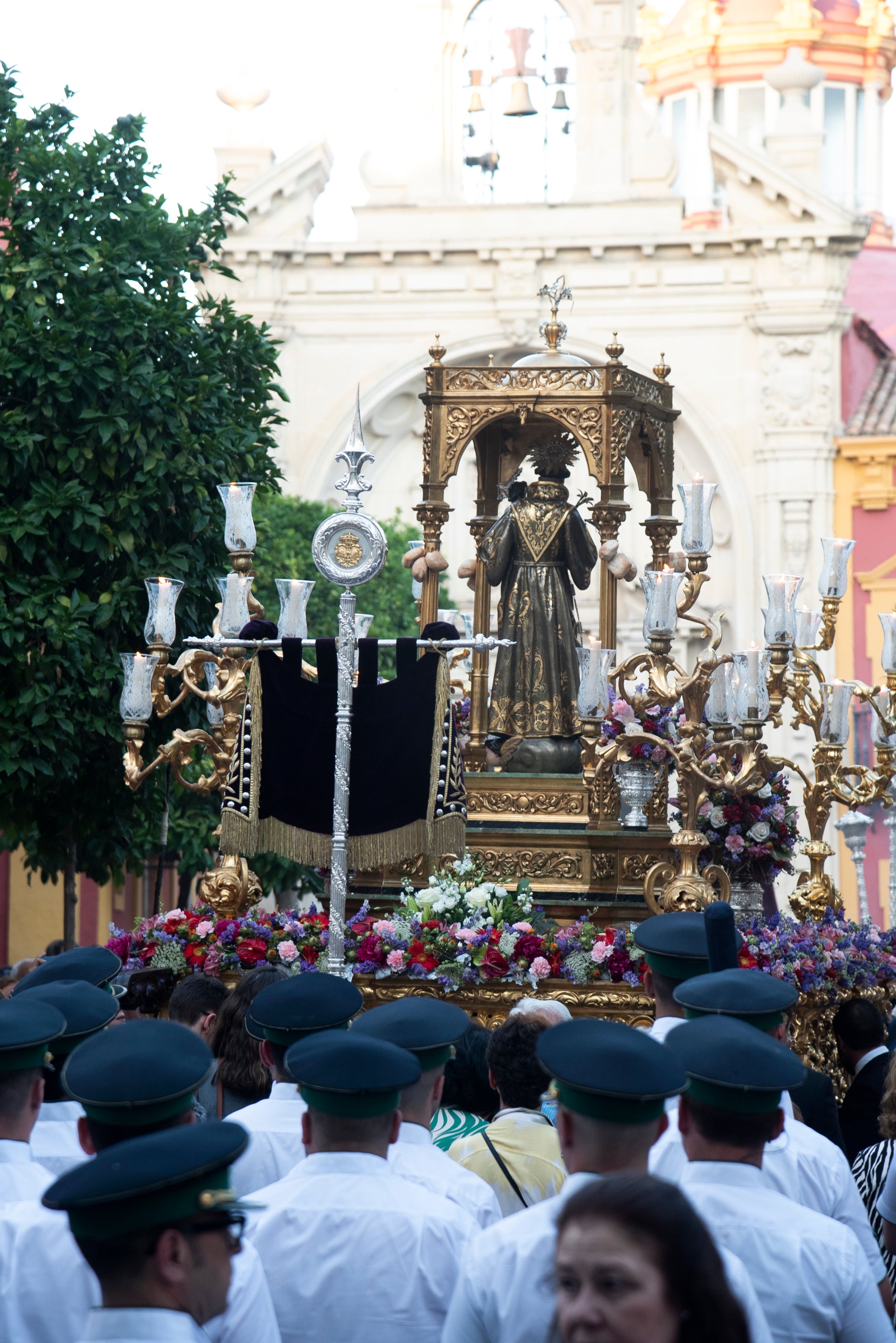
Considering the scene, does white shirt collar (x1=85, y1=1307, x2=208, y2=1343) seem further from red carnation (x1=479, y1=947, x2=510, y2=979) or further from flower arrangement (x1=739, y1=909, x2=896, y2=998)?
flower arrangement (x1=739, y1=909, x2=896, y2=998)

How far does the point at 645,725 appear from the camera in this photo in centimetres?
1116

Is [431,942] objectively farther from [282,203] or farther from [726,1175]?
[282,203]

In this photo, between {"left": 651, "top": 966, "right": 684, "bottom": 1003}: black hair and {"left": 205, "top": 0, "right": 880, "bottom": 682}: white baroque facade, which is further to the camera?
{"left": 205, "top": 0, "right": 880, "bottom": 682}: white baroque facade

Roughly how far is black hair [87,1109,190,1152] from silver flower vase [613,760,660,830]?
7530mm

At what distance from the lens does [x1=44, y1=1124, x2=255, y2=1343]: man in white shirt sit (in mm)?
2783

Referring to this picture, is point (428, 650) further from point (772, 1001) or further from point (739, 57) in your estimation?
point (739, 57)

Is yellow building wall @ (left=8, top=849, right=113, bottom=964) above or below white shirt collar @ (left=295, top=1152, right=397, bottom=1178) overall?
below

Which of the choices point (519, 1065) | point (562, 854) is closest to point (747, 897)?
point (562, 854)

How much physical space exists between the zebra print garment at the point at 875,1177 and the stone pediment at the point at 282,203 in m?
23.5

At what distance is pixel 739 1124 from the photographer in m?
3.56

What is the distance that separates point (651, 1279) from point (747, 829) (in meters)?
9.23

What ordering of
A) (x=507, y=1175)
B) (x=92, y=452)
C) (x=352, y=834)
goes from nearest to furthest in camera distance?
(x=507, y=1175), (x=352, y=834), (x=92, y=452)

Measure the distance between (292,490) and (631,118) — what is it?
7.28m

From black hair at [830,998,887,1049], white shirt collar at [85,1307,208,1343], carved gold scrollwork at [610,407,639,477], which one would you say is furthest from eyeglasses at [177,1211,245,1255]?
carved gold scrollwork at [610,407,639,477]
